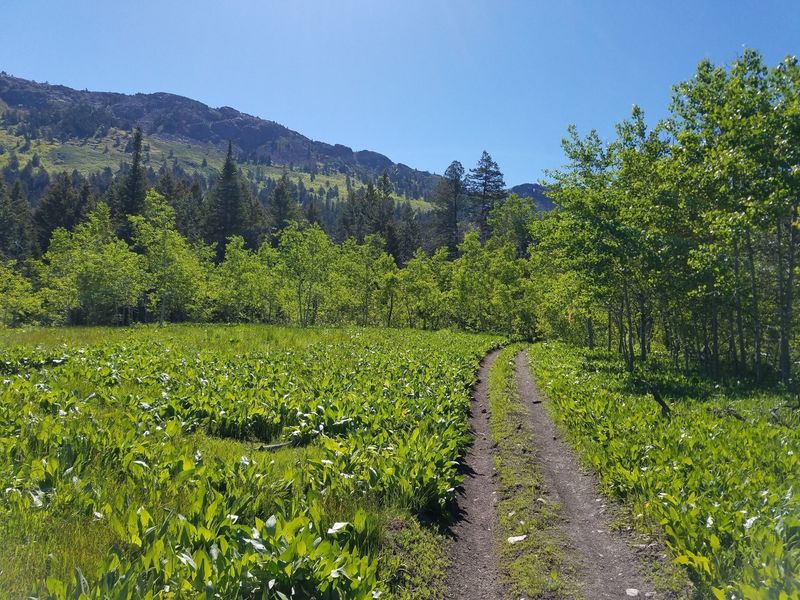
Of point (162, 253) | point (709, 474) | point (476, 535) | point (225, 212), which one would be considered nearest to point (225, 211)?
point (225, 212)

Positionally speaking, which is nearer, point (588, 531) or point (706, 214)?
point (588, 531)

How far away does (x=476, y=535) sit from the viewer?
652 cm

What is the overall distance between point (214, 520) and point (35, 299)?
181ft

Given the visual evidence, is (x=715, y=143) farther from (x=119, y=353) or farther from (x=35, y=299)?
(x=35, y=299)

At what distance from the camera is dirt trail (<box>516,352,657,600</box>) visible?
5.26 metres

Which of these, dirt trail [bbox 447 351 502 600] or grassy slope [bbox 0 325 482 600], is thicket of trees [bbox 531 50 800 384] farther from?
grassy slope [bbox 0 325 482 600]

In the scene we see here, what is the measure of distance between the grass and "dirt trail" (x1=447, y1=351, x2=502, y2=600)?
0.49 feet

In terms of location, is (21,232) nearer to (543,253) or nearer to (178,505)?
(543,253)

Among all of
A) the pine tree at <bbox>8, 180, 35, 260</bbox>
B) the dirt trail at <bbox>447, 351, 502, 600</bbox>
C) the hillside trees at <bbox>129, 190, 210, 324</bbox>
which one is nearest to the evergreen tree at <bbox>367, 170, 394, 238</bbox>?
the hillside trees at <bbox>129, 190, 210, 324</bbox>

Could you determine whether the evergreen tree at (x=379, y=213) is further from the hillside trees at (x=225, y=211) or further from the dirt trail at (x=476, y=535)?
the dirt trail at (x=476, y=535)

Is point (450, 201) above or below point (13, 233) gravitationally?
above

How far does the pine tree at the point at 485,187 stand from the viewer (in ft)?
278

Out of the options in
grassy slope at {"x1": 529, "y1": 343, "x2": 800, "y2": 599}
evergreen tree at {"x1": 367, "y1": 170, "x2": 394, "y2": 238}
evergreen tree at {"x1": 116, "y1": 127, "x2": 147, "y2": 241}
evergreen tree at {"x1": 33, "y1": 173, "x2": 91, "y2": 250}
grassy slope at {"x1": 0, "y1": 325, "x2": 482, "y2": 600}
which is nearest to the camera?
grassy slope at {"x1": 0, "y1": 325, "x2": 482, "y2": 600}

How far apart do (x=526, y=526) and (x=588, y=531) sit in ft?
2.83
